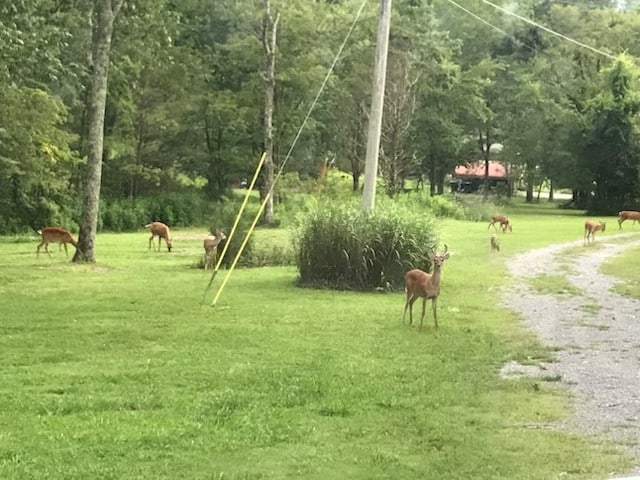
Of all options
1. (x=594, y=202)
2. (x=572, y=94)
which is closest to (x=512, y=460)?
(x=594, y=202)

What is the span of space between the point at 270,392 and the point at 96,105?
10.6 metres

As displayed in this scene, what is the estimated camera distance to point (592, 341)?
9273 mm

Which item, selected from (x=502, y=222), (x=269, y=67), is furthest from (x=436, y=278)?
(x=269, y=67)

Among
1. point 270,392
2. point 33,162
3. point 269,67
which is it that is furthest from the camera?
point 269,67

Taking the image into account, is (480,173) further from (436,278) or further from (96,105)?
(436,278)

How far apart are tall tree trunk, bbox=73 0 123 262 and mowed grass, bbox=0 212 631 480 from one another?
13.1ft

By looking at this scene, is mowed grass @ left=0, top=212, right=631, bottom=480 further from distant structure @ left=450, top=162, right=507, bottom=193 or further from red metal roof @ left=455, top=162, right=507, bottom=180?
red metal roof @ left=455, top=162, right=507, bottom=180

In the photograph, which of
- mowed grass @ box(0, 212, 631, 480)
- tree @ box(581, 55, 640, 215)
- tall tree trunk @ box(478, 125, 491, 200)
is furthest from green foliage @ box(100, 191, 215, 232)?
tall tree trunk @ box(478, 125, 491, 200)

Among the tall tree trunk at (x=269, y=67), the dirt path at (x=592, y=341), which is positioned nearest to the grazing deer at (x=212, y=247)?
the dirt path at (x=592, y=341)

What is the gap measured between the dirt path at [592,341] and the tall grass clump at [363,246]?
1608 mm

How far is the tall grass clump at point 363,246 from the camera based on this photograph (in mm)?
13219

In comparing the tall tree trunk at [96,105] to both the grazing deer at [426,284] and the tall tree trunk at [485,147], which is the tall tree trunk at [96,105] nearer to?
the grazing deer at [426,284]

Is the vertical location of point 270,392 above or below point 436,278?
below

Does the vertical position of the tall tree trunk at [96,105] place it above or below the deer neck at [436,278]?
above
